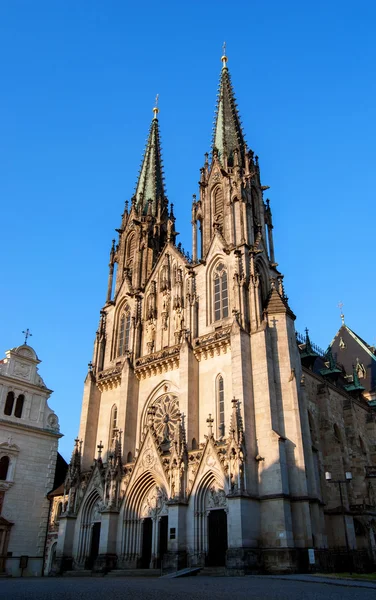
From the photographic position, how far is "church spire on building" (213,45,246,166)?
129 ft

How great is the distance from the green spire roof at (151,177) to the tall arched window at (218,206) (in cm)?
853

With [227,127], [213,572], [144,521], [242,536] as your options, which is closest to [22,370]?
[144,521]

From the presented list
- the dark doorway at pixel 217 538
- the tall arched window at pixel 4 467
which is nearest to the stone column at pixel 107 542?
the dark doorway at pixel 217 538

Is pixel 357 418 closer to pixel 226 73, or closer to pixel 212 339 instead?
pixel 212 339

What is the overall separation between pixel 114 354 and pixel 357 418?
1868 cm

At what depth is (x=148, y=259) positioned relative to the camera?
41094 mm

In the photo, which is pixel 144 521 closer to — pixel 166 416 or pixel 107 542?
pixel 107 542

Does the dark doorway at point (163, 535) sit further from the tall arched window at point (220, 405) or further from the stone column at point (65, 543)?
the stone column at point (65, 543)

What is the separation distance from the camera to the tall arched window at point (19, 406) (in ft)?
122

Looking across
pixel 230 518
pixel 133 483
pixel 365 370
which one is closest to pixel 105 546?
pixel 133 483

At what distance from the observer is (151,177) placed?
47.9 m

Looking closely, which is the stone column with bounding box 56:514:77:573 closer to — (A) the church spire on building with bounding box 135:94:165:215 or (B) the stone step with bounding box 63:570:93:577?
(B) the stone step with bounding box 63:570:93:577

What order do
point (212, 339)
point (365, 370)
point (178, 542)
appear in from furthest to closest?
point (365, 370) < point (212, 339) < point (178, 542)

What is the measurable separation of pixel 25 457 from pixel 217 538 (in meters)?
17.6
